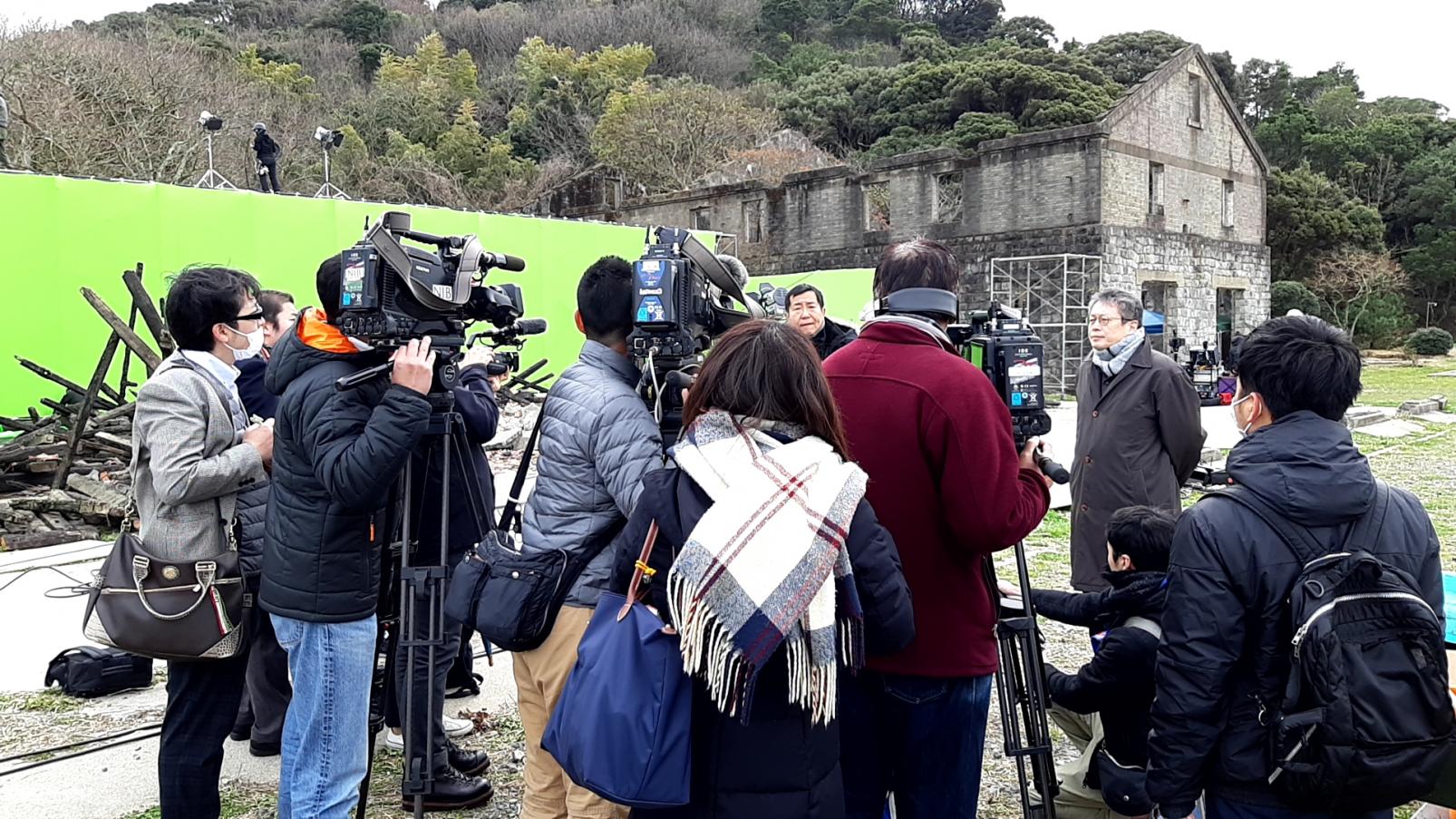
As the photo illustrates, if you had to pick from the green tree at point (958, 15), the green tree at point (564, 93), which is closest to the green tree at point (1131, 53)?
the green tree at point (958, 15)

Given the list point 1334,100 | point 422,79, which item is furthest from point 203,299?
point 1334,100

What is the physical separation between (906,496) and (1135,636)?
2.66 ft

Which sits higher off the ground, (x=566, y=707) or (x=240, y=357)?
(x=240, y=357)

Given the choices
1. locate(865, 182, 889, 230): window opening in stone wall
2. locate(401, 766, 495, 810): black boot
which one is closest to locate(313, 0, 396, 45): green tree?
locate(865, 182, 889, 230): window opening in stone wall

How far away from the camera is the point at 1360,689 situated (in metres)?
1.91

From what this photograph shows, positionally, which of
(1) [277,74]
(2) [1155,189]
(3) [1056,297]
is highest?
(1) [277,74]

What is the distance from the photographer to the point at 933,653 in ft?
7.59

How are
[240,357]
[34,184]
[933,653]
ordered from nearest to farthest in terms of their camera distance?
1. [933,653]
2. [240,357]
3. [34,184]

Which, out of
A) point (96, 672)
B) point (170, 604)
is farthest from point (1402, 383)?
point (170, 604)

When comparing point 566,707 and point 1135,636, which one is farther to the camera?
point 1135,636

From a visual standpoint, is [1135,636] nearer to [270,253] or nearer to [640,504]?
[640,504]

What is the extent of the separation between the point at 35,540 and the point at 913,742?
23.2 ft

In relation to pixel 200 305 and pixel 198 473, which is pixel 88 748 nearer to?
pixel 198 473

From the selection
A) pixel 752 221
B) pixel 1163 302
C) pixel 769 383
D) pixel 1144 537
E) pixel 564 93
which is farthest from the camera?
pixel 564 93
